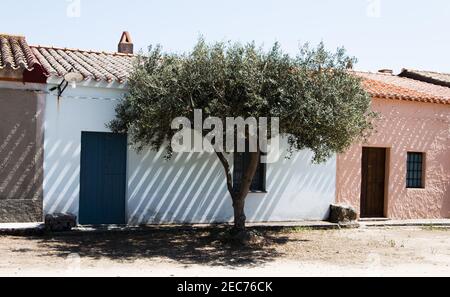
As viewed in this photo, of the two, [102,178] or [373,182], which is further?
[373,182]

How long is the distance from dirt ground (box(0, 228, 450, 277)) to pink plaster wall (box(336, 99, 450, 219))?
7.92 ft

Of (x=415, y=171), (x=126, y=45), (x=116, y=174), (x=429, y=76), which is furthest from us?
(x=429, y=76)

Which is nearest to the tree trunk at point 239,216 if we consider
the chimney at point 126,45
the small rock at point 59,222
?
the small rock at point 59,222

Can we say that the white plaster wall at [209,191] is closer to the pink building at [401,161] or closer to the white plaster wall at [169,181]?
the white plaster wall at [169,181]

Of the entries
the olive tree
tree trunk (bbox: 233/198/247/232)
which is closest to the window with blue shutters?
the olive tree

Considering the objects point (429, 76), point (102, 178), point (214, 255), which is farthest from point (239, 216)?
point (429, 76)

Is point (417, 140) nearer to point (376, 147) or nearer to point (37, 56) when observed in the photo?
point (376, 147)

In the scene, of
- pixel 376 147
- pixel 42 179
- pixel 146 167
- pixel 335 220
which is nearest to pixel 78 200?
pixel 42 179

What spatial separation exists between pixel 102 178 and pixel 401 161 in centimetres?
819

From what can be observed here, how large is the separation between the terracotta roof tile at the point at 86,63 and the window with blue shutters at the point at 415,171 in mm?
8224

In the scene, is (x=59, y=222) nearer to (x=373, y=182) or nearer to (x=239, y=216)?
(x=239, y=216)

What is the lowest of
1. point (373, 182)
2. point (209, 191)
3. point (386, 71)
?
point (209, 191)

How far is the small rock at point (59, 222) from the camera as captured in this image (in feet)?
34.5

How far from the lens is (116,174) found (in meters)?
11.7
